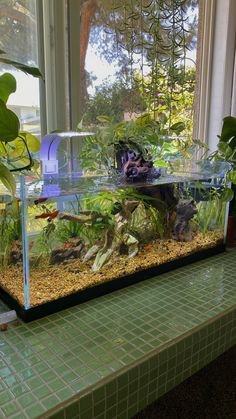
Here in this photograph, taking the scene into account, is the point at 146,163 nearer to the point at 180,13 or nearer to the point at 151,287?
the point at 151,287

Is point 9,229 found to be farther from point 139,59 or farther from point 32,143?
point 139,59

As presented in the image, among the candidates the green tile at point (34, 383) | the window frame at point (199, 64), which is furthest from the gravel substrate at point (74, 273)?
the window frame at point (199, 64)

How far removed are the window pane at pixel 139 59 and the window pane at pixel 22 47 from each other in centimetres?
20

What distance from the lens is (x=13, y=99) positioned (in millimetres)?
1164

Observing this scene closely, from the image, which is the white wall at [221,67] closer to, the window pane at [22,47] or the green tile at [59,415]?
the window pane at [22,47]

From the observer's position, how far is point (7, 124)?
747 millimetres

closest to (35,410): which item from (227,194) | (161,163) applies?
(161,163)

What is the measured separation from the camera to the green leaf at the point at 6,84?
0.76m

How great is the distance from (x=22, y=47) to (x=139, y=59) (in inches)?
22.4

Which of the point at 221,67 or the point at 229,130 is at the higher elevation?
the point at 221,67

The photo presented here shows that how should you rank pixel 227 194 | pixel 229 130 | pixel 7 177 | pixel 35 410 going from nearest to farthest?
pixel 35 410 < pixel 7 177 < pixel 227 194 < pixel 229 130

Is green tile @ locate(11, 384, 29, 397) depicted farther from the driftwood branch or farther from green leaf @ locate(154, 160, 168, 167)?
green leaf @ locate(154, 160, 168, 167)

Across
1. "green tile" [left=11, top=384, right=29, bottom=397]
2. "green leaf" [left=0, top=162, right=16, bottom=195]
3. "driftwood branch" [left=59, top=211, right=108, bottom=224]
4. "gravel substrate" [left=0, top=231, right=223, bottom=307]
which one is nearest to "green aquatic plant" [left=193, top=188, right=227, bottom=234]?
"gravel substrate" [left=0, top=231, right=223, bottom=307]

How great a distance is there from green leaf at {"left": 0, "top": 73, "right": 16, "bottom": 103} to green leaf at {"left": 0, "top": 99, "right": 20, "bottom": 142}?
0.06m
